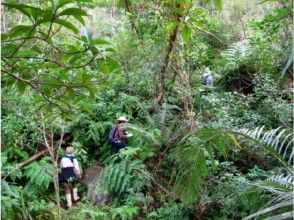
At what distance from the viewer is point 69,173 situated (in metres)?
7.09

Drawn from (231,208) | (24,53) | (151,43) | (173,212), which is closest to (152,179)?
(173,212)

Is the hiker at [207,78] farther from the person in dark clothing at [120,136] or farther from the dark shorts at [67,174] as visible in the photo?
the dark shorts at [67,174]

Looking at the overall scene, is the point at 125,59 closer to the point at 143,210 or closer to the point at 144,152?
the point at 144,152

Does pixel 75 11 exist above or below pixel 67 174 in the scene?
above

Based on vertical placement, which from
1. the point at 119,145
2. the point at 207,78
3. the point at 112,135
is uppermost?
the point at 207,78

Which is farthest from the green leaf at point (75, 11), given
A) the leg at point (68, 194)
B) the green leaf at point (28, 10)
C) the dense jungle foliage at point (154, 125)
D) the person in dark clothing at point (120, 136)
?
the person in dark clothing at point (120, 136)

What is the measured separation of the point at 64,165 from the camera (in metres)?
7.04

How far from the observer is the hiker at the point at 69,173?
707cm

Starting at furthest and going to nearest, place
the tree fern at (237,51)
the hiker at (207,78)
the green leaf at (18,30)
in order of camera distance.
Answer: the hiker at (207,78) → the tree fern at (237,51) → the green leaf at (18,30)

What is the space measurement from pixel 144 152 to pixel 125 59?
9.36 feet

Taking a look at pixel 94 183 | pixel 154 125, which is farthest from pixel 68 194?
pixel 154 125

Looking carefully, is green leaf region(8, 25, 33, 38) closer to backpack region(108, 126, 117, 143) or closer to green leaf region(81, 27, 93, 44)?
green leaf region(81, 27, 93, 44)

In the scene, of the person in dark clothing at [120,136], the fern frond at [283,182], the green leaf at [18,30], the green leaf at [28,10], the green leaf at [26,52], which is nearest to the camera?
the green leaf at [28,10]

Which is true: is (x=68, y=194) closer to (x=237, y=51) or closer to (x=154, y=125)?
(x=154, y=125)
